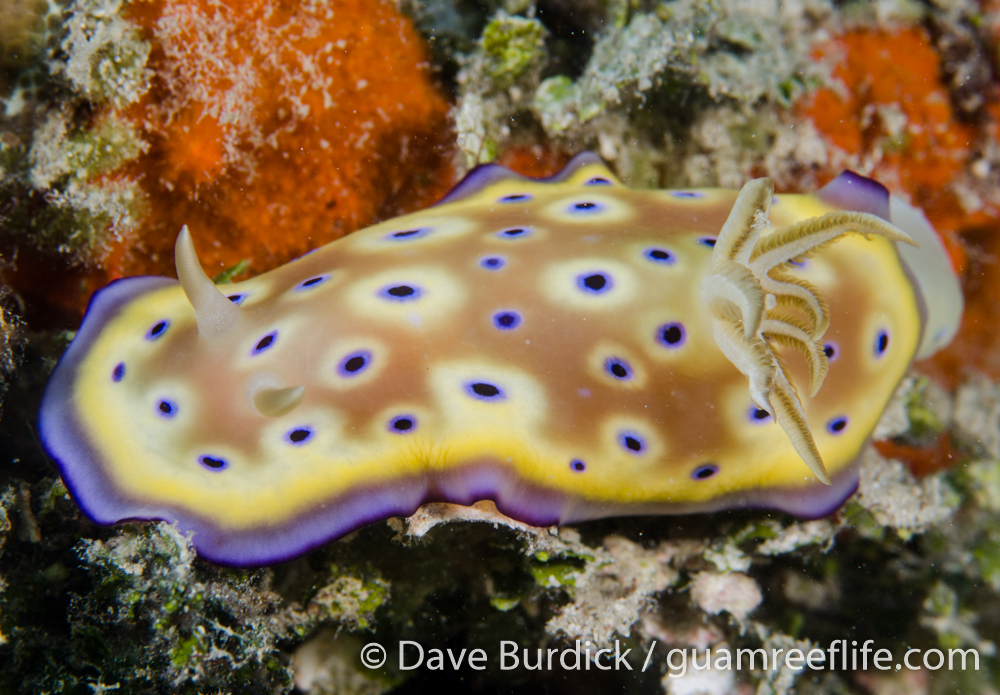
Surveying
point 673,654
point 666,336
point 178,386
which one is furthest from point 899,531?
point 178,386

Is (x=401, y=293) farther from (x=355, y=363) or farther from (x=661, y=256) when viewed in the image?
(x=661, y=256)

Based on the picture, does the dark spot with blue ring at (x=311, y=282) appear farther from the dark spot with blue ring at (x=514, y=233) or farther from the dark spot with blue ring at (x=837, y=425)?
the dark spot with blue ring at (x=837, y=425)

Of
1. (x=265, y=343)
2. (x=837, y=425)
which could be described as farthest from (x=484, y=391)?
(x=837, y=425)

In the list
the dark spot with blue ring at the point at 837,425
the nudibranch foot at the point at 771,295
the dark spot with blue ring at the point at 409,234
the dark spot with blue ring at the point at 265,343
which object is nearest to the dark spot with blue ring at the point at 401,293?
the dark spot with blue ring at the point at 409,234

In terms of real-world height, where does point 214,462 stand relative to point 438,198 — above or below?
below

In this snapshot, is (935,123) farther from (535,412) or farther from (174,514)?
(174,514)

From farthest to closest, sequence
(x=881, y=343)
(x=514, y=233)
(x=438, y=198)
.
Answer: (x=438, y=198), (x=881, y=343), (x=514, y=233)

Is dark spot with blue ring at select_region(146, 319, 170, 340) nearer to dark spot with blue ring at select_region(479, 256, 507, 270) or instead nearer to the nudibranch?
the nudibranch
